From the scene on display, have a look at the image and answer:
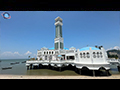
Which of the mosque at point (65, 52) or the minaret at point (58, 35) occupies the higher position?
the minaret at point (58, 35)

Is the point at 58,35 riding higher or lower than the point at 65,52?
higher

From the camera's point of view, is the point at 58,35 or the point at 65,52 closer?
the point at 65,52

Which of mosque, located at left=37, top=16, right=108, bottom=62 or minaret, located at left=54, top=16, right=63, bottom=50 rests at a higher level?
minaret, located at left=54, top=16, right=63, bottom=50

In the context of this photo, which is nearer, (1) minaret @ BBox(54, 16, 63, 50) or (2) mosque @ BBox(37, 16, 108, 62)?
(2) mosque @ BBox(37, 16, 108, 62)

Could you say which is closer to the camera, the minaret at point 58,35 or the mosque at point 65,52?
the mosque at point 65,52

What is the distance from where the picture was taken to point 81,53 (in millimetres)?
15125
